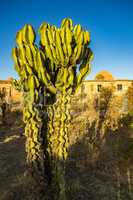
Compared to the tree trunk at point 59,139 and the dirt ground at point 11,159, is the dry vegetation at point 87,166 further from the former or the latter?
A: the tree trunk at point 59,139

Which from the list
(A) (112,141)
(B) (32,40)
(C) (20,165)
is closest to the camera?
(B) (32,40)

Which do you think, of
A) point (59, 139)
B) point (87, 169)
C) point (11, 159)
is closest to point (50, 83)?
point (59, 139)

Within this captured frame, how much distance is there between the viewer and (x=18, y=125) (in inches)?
631

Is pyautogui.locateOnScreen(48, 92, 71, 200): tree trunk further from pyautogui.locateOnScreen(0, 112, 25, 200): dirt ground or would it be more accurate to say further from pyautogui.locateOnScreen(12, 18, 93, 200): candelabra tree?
pyautogui.locateOnScreen(0, 112, 25, 200): dirt ground

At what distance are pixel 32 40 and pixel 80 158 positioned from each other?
16.4 ft

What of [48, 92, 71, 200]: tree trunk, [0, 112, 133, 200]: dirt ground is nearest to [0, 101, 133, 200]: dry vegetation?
[0, 112, 133, 200]: dirt ground

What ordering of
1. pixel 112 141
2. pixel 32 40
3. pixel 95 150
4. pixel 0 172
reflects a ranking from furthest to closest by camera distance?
pixel 112 141
pixel 95 150
pixel 0 172
pixel 32 40

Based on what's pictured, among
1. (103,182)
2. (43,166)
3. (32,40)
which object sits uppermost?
(32,40)

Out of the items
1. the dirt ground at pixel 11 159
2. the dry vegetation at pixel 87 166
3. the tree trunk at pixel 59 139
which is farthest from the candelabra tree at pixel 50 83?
the dirt ground at pixel 11 159

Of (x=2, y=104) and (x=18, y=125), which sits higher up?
(x=2, y=104)

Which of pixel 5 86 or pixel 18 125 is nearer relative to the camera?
pixel 18 125

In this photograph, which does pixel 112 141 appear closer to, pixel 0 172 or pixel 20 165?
pixel 20 165

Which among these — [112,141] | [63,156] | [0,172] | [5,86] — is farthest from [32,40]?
[5,86]

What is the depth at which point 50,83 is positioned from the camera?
6781 mm
